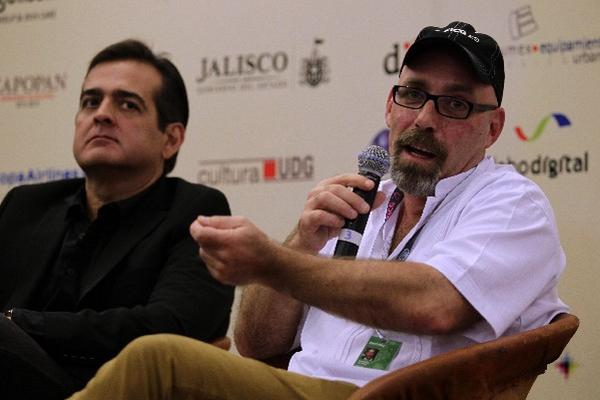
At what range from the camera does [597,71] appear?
404cm

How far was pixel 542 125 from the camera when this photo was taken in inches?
161

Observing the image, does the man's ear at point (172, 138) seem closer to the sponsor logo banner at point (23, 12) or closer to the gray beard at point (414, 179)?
the gray beard at point (414, 179)

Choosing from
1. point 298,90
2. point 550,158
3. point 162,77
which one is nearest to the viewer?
point 162,77

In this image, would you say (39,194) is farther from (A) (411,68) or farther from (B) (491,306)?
(B) (491,306)

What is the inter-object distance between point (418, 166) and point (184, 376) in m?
0.85

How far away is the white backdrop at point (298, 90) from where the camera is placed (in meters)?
4.03

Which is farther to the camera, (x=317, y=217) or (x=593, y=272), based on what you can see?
(x=593, y=272)

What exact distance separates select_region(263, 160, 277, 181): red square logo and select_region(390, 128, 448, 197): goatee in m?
2.16

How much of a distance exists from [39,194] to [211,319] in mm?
843

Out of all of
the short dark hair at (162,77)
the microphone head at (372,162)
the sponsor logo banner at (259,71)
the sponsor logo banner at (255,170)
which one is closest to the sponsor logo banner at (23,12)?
the sponsor logo banner at (259,71)

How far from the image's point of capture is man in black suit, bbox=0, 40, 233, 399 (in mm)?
2873

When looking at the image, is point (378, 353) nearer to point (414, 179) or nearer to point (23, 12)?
point (414, 179)

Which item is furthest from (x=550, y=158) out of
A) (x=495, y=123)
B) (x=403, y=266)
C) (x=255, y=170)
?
(x=403, y=266)

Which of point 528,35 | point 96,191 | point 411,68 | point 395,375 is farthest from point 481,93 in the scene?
point 528,35
